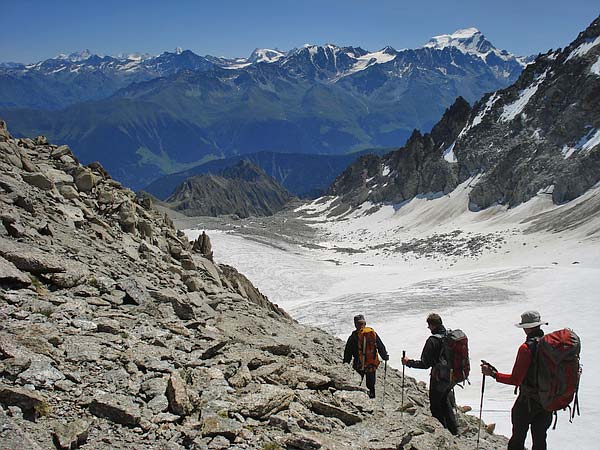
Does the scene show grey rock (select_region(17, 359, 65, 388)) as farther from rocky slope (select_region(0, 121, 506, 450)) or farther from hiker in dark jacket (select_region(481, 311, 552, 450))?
hiker in dark jacket (select_region(481, 311, 552, 450))

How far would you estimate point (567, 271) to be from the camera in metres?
40.4

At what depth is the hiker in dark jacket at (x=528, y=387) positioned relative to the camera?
7285 mm

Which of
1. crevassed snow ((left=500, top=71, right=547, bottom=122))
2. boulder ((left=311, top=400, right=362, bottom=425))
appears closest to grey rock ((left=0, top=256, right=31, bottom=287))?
boulder ((left=311, top=400, right=362, bottom=425))

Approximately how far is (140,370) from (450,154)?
4632 inches

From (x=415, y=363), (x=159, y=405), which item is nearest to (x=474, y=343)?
(x=415, y=363)

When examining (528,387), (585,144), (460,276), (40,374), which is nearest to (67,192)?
(40,374)

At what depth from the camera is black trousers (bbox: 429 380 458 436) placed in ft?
30.3

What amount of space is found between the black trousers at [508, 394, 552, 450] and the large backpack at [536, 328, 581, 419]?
1.27 feet

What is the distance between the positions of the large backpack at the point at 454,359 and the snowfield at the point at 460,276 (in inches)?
235

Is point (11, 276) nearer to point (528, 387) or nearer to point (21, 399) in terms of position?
point (21, 399)

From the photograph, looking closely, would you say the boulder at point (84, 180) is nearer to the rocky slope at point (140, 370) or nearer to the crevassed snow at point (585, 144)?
the rocky slope at point (140, 370)

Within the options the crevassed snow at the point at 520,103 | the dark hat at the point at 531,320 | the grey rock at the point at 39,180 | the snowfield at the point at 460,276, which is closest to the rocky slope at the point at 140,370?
the grey rock at the point at 39,180

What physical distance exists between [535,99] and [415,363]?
344 ft

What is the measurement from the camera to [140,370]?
7.73 m
